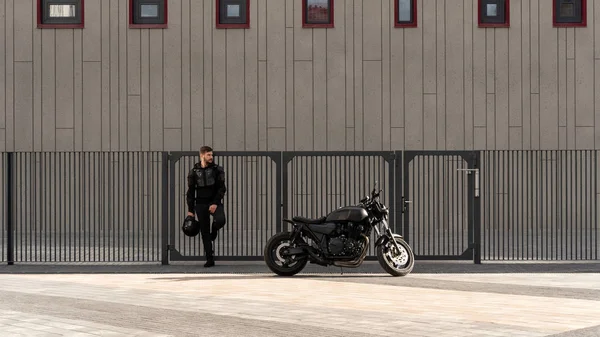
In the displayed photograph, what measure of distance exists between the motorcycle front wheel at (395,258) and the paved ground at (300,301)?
0.47 feet

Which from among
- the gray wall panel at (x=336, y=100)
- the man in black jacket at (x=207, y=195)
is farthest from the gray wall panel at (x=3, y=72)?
the man in black jacket at (x=207, y=195)

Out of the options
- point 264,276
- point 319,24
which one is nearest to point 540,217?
point 264,276

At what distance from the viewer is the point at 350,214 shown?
14.6 meters

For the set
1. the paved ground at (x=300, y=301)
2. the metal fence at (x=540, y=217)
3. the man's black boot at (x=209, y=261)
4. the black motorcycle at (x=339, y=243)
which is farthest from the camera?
the metal fence at (x=540, y=217)

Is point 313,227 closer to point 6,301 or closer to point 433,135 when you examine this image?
point 6,301

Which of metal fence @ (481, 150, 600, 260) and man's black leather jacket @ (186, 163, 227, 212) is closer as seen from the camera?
man's black leather jacket @ (186, 163, 227, 212)

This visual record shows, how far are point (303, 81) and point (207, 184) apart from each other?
9.52 metres

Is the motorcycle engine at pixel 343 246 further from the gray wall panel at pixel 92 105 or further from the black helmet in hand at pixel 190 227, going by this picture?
the gray wall panel at pixel 92 105

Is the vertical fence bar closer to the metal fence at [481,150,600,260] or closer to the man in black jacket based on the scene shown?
the man in black jacket

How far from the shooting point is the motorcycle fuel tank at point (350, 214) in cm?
1456

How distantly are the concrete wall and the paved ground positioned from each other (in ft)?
29.5

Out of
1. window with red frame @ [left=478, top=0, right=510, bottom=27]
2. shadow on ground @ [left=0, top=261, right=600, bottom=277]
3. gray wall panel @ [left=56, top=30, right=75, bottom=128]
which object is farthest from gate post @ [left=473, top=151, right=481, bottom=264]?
gray wall panel @ [left=56, top=30, right=75, bottom=128]

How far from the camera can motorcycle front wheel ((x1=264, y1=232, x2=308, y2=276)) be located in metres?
14.6

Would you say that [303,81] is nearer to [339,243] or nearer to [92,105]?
[92,105]
